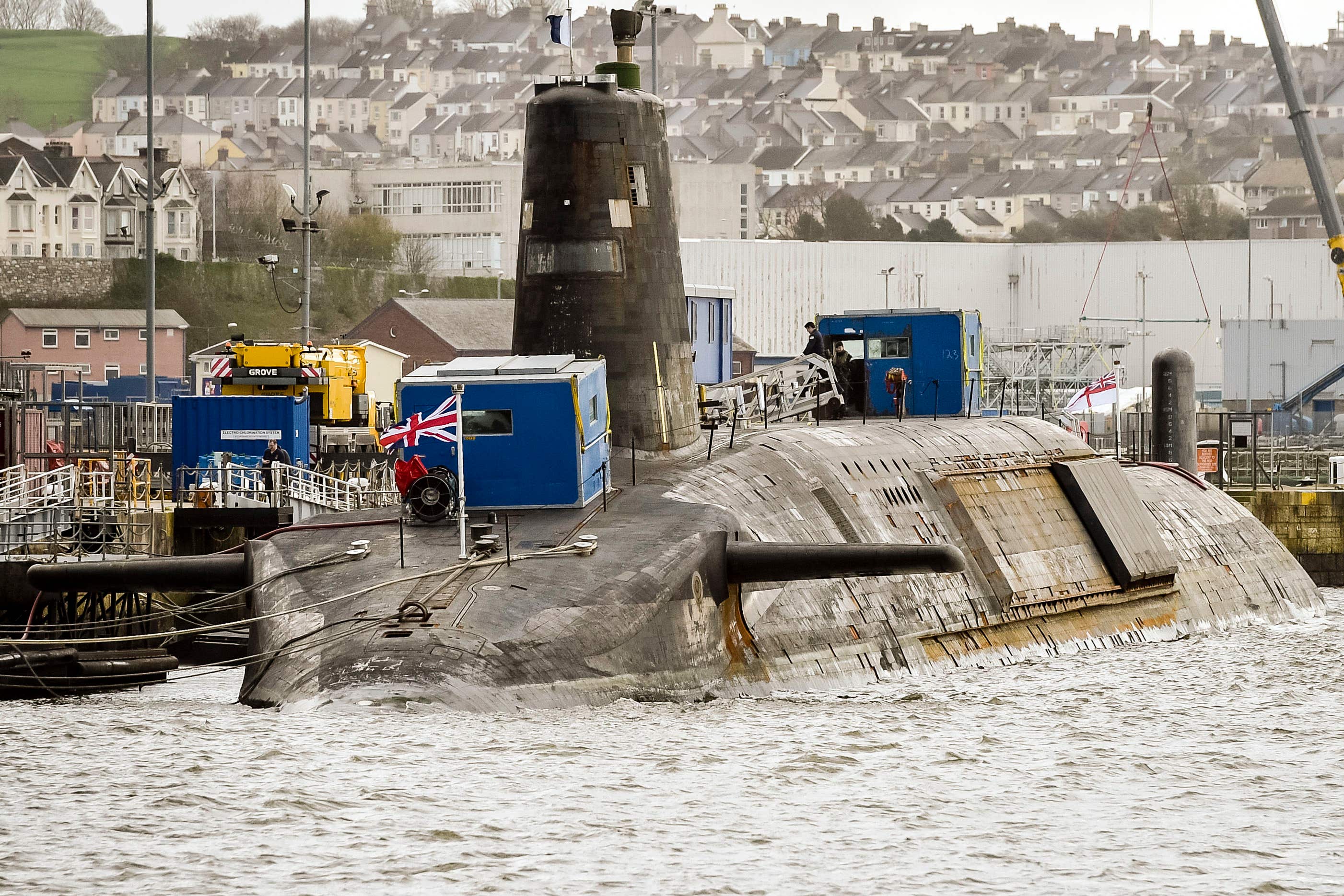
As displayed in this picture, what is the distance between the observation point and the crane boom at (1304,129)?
42594mm

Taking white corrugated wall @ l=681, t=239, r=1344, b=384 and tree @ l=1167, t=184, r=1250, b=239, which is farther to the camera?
tree @ l=1167, t=184, r=1250, b=239

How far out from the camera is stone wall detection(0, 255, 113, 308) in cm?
8812

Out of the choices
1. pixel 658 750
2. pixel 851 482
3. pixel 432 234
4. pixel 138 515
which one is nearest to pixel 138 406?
pixel 138 515

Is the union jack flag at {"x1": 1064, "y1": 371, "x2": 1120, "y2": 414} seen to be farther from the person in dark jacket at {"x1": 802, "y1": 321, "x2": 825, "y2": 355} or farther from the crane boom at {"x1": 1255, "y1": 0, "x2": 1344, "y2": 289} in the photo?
the person in dark jacket at {"x1": 802, "y1": 321, "x2": 825, "y2": 355}

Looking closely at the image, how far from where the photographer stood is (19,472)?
3434 cm

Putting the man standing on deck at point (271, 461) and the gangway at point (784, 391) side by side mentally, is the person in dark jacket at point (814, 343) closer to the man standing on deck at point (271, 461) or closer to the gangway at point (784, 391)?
the gangway at point (784, 391)

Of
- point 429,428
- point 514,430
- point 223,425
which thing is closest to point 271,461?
point 223,425

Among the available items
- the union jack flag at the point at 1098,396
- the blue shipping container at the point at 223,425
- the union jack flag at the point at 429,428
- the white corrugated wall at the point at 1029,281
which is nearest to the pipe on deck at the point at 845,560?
the union jack flag at the point at 429,428

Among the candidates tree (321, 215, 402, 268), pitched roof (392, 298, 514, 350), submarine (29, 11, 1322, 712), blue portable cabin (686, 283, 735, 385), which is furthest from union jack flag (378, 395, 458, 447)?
tree (321, 215, 402, 268)

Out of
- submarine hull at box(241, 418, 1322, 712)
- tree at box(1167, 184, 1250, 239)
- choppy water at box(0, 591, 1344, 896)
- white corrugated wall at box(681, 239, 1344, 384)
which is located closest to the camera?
choppy water at box(0, 591, 1344, 896)

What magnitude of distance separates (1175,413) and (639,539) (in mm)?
23308

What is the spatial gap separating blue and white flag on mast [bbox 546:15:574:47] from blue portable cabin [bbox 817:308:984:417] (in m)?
9.86

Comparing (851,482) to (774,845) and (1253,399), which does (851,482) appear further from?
(1253,399)

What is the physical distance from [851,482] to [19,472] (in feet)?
55.8
